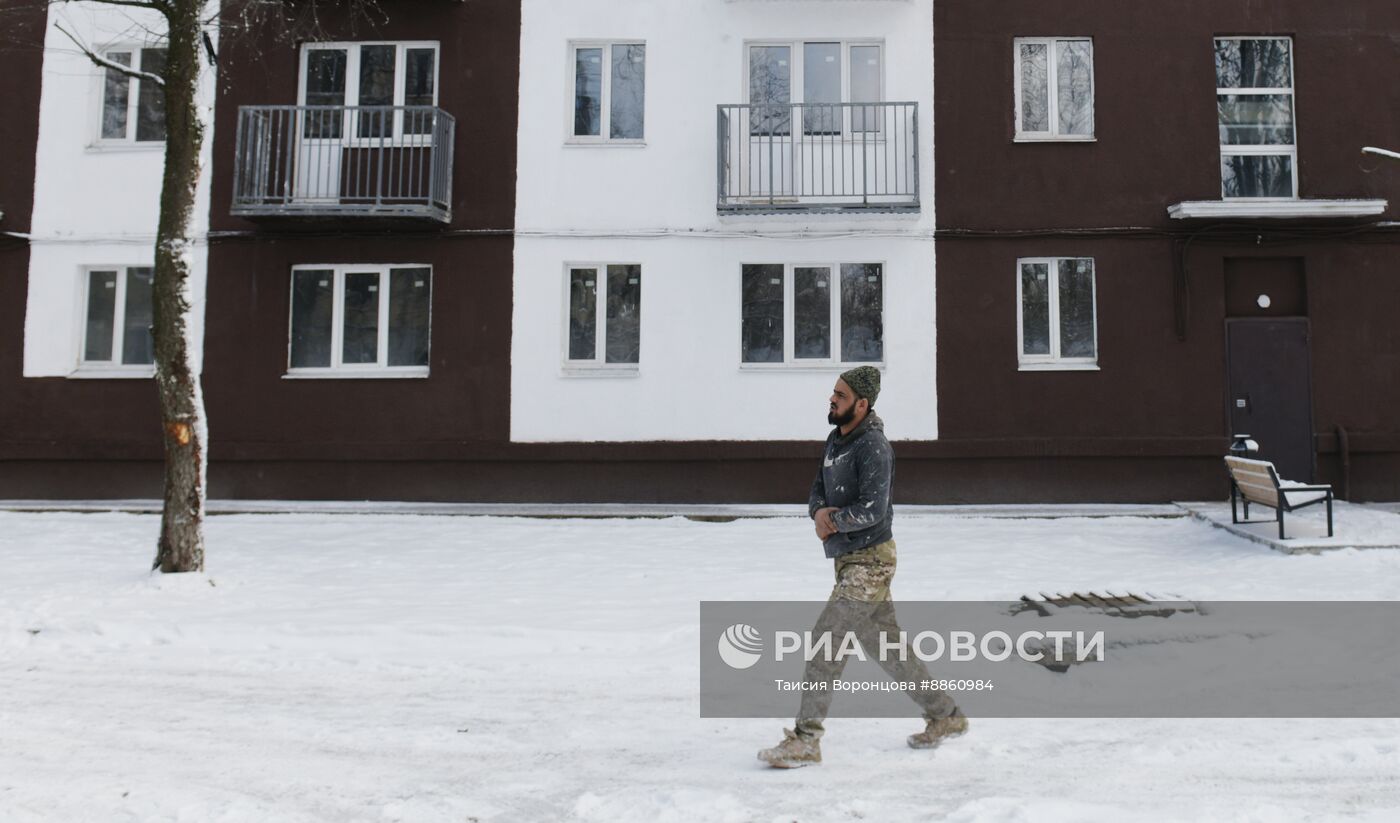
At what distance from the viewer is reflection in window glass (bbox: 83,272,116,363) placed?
13273 millimetres

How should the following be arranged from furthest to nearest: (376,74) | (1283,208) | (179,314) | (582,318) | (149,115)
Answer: (149,115) < (376,74) < (582,318) < (1283,208) < (179,314)

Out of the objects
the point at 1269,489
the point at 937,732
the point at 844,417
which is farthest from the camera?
the point at 1269,489

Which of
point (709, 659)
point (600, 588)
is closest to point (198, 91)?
point (600, 588)

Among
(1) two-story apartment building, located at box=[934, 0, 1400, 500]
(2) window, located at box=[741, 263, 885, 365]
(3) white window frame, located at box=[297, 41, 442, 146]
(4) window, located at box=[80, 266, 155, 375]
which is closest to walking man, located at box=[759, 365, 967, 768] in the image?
(2) window, located at box=[741, 263, 885, 365]

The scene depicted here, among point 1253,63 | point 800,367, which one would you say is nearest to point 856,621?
point 800,367

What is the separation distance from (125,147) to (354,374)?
5020mm

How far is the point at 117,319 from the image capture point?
1324 cm

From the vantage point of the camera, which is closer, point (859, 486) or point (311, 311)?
point (859, 486)

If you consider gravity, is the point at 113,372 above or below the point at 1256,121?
below

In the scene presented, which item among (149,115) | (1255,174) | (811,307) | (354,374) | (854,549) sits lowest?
(854,549)

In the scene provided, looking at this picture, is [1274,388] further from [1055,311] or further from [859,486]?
[859,486]

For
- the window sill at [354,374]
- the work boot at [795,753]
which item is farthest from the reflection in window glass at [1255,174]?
the work boot at [795,753]

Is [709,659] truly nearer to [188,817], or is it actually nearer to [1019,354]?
[188,817]

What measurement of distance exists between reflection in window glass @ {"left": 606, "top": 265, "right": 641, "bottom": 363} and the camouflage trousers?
9114 mm
